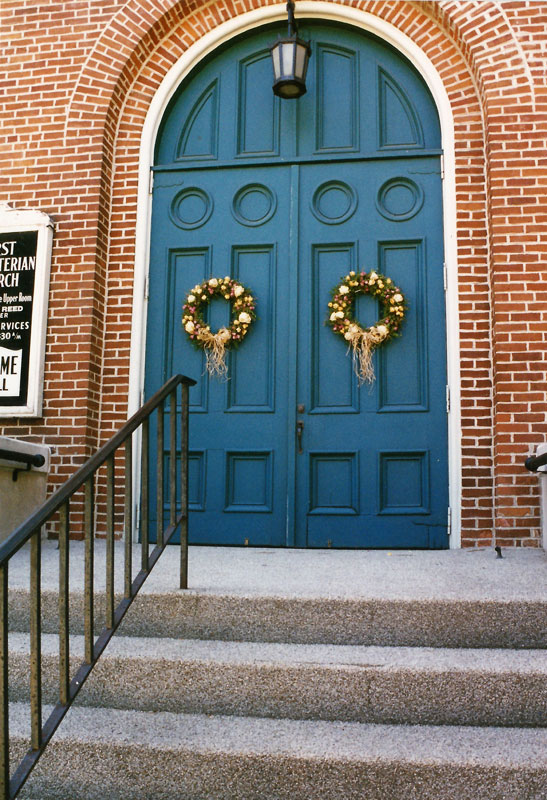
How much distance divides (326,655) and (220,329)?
2943 mm

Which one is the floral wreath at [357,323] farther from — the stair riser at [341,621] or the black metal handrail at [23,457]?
the stair riser at [341,621]

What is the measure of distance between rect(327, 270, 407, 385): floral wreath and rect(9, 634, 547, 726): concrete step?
8.41 ft

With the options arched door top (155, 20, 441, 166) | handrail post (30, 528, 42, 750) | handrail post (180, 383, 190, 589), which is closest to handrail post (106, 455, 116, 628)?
handrail post (30, 528, 42, 750)

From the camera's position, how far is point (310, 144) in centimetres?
575

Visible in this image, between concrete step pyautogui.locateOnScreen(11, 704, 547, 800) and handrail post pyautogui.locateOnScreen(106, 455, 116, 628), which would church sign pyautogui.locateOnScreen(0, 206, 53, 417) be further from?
concrete step pyautogui.locateOnScreen(11, 704, 547, 800)

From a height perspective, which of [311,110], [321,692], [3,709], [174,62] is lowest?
[321,692]

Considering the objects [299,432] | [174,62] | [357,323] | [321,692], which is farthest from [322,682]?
[174,62]

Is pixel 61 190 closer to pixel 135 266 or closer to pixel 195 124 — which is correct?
pixel 135 266

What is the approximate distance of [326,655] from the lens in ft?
10.1

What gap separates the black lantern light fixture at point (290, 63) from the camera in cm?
547

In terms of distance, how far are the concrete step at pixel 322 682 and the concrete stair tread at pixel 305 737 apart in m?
0.08

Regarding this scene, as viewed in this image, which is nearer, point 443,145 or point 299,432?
point 299,432

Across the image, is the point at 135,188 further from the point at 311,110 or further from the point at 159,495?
the point at 159,495

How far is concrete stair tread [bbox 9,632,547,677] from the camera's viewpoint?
293 cm
